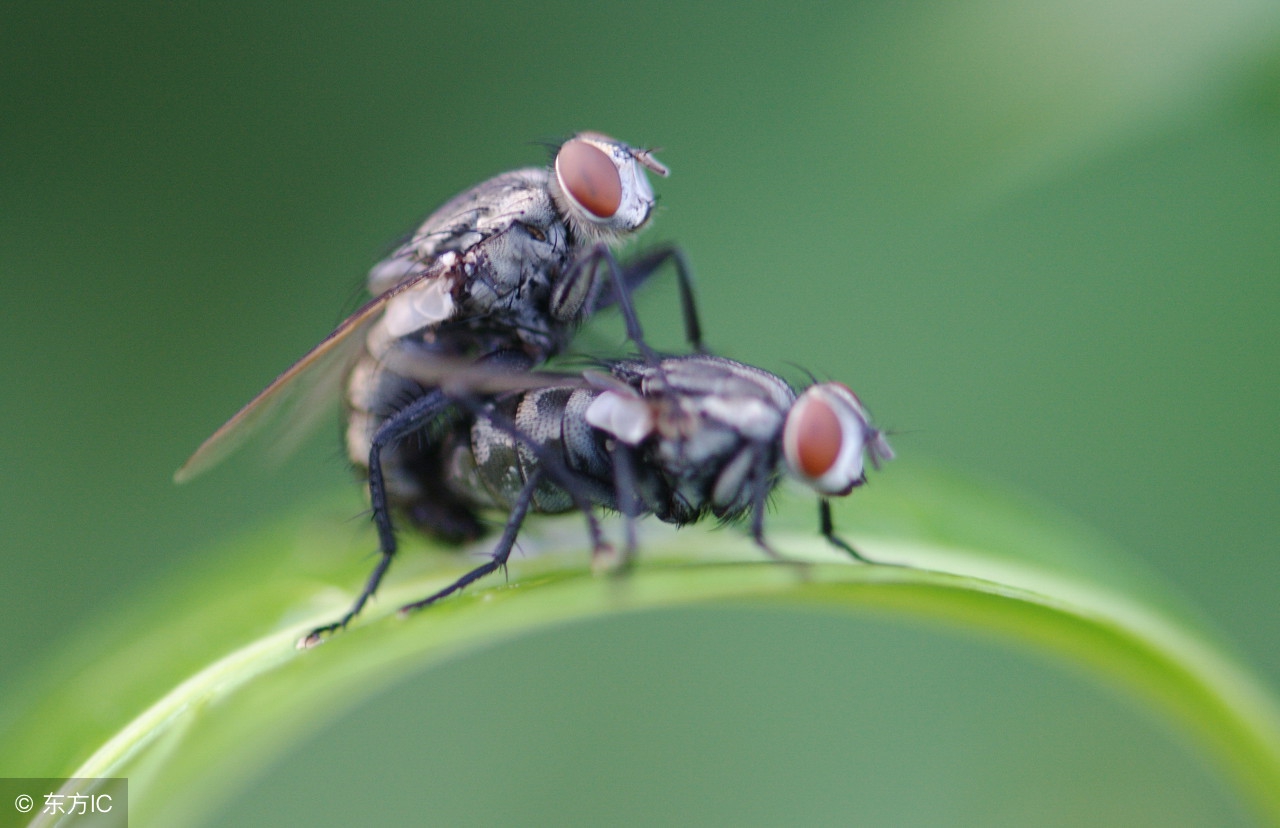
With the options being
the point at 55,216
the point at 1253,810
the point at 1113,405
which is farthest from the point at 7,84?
the point at 1253,810

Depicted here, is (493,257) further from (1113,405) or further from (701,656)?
(1113,405)

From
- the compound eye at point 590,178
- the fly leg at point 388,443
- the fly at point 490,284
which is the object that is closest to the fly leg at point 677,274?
the fly at point 490,284

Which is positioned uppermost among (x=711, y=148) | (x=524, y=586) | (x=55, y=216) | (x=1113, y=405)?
(x=711, y=148)

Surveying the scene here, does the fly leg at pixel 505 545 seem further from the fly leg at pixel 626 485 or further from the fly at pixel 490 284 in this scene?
the fly at pixel 490 284

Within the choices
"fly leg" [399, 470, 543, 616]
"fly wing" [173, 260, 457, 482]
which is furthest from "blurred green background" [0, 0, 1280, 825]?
"fly leg" [399, 470, 543, 616]

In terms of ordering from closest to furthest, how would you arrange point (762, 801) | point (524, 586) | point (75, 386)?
point (524, 586) < point (762, 801) < point (75, 386)
